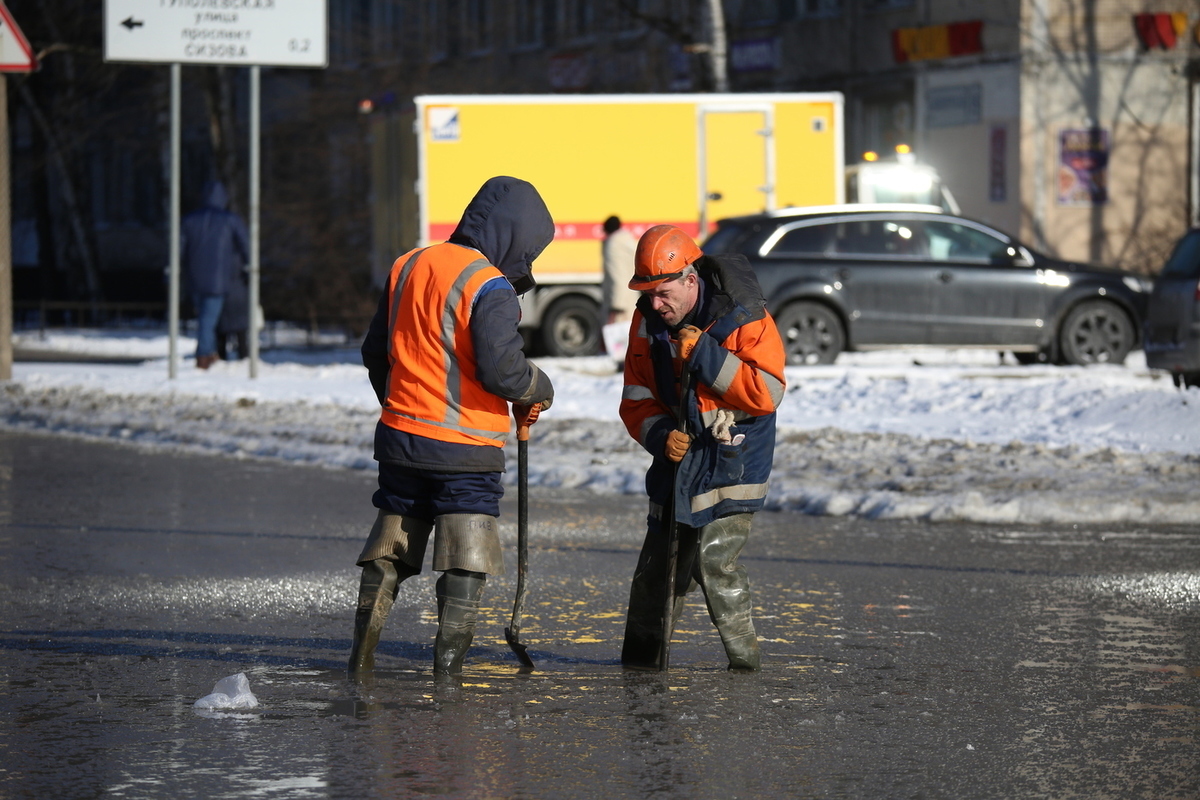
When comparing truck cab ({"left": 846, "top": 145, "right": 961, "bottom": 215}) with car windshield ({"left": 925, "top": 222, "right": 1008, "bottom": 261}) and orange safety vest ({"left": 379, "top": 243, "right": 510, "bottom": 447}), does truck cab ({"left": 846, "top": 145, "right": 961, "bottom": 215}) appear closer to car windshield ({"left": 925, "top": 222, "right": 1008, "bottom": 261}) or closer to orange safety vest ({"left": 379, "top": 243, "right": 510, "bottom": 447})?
car windshield ({"left": 925, "top": 222, "right": 1008, "bottom": 261})

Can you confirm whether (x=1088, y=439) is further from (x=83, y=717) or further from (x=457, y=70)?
(x=457, y=70)

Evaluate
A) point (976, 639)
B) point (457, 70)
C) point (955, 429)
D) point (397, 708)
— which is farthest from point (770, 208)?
point (457, 70)

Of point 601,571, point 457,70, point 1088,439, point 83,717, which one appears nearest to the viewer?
point 83,717

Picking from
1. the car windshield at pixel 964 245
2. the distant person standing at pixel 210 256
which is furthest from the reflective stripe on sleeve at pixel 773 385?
the distant person standing at pixel 210 256

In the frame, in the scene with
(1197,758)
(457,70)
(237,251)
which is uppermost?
(457,70)

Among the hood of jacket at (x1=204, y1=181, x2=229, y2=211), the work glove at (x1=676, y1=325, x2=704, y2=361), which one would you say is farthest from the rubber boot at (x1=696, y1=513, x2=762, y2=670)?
the hood of jacket at (x1=204, y1=181, x2=229, y2=211)

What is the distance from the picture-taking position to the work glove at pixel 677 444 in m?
6.12

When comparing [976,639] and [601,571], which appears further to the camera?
[601,571]

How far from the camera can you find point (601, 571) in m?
8.70

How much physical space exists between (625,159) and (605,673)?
54.3 ft

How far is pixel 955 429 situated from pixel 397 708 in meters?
8.95

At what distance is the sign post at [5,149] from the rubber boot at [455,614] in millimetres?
11835

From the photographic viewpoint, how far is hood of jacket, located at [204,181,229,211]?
68.7ft

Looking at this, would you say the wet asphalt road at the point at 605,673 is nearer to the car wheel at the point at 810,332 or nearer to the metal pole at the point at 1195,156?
the car wheel at the point at 810,332
